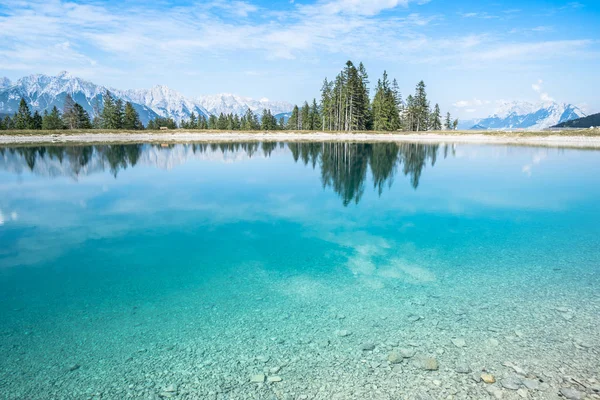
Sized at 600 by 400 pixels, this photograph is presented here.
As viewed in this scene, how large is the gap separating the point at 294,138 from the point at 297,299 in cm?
8893

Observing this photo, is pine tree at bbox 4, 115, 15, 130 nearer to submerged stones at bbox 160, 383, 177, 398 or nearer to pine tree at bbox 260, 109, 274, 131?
pine tree at bbox 260, 109, 274, 131

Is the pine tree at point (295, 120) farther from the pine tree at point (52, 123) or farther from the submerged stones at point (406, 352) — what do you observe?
the submerged stones at point (406, 352)

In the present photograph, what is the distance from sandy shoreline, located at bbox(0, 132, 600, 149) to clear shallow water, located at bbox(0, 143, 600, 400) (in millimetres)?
69375

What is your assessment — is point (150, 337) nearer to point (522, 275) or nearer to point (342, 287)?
point (342, 287)

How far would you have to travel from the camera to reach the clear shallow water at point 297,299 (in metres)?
6.14

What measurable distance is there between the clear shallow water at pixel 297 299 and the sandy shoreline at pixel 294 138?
6938 cm

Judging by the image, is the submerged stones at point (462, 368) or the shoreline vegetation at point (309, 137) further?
the shoreline vegetation at point (309, 137)

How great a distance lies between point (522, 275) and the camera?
1014cm

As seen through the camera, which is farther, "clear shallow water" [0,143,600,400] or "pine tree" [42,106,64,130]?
"pine tree" [42,106,64,130]

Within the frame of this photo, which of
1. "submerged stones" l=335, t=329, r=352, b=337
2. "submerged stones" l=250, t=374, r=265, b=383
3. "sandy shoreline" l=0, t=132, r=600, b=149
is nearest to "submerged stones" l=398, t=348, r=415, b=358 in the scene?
"submerged stones" l=335, t=329, r=352, b=337

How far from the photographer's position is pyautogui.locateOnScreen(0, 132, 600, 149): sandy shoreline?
77.3m

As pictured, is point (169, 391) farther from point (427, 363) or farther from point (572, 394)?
point (572, 394)

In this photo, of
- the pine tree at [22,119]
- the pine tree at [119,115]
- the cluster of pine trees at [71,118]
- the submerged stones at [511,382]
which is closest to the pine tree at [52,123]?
Result: the cluster of pine trees at [71,118]

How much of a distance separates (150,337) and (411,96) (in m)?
118
